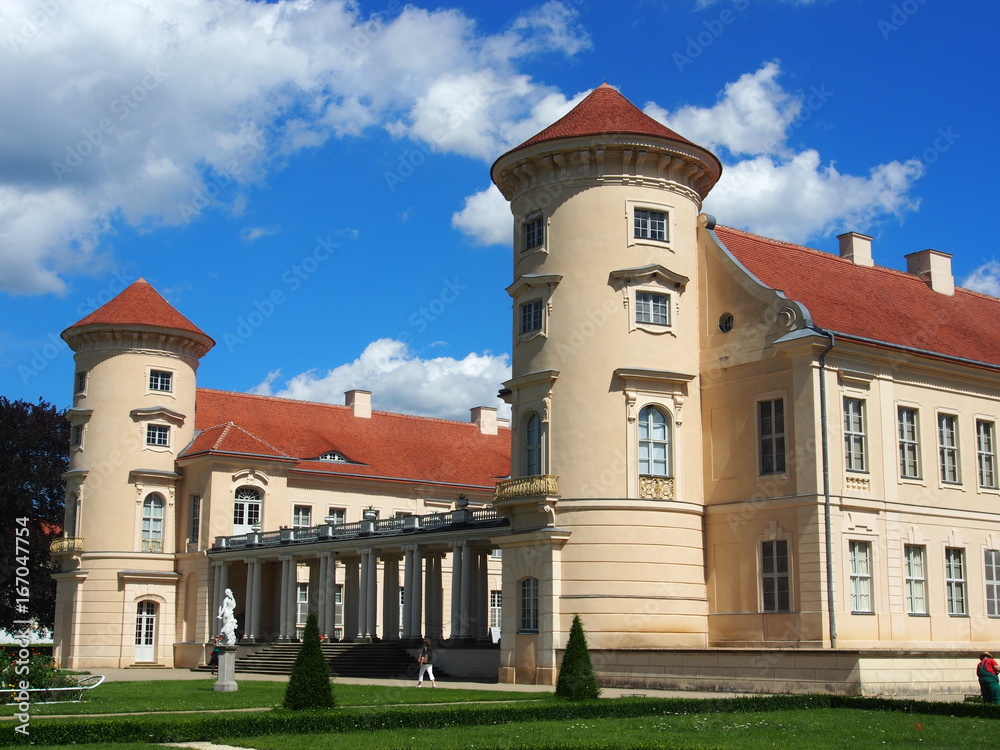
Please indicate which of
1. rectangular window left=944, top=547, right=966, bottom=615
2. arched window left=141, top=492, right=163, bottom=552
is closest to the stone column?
arched window left=141, top=492, right=163, bottom=552

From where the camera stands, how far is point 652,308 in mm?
33844

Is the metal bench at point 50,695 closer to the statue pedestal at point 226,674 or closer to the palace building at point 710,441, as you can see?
the statue pedestal at point 226,674

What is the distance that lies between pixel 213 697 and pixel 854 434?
17.8 m

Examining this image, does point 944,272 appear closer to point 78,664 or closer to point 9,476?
point 78,664

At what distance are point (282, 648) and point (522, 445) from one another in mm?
17315

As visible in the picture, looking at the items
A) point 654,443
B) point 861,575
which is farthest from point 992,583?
point 654,443

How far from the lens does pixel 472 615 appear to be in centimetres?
4231

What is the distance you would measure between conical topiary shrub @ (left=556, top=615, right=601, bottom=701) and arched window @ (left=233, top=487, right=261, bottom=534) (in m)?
32.2

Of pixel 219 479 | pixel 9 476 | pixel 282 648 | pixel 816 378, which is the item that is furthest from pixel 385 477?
pixel 816 378

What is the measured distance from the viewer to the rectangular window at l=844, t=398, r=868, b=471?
103ft

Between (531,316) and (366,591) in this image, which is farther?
(366,591)

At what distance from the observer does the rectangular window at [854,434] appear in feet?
103

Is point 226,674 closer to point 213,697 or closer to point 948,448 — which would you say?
point 213,697

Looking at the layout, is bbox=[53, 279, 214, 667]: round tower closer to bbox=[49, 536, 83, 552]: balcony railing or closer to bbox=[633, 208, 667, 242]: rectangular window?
bbox=[49, 536, 83, 552]: balcony railing
